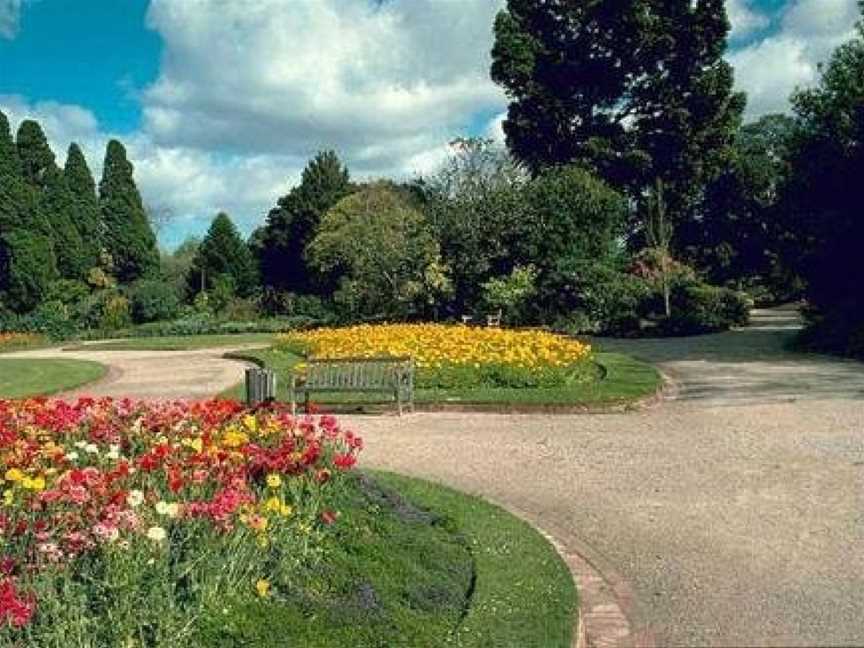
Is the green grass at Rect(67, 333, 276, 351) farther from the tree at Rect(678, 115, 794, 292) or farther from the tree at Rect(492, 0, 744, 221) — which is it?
the tree at Rect(678, 115, 794, 292)

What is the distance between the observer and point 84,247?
5234 centimetres

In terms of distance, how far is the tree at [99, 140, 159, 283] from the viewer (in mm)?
54562

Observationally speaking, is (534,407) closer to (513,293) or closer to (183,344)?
(513,293)

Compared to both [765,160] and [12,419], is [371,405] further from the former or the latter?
[765,160]

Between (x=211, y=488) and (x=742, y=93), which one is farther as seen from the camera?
(x=742, y=93)

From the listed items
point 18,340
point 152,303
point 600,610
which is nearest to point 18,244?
point 152,303

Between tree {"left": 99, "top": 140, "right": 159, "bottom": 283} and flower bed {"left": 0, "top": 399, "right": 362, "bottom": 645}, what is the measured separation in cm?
4993

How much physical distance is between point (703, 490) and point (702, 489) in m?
0.04

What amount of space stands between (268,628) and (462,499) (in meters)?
3.64

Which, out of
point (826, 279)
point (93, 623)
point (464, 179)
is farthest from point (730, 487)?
point (464, 179)

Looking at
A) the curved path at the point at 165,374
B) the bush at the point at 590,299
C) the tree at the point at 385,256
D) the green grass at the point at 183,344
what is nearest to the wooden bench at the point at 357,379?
the curved path at the point at 165,374

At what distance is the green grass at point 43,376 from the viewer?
18.7 metres

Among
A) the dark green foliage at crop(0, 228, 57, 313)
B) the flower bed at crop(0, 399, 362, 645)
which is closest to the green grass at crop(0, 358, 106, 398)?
the flower bed at crop(0, 399, 362, 645)

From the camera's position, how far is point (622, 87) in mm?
42062
